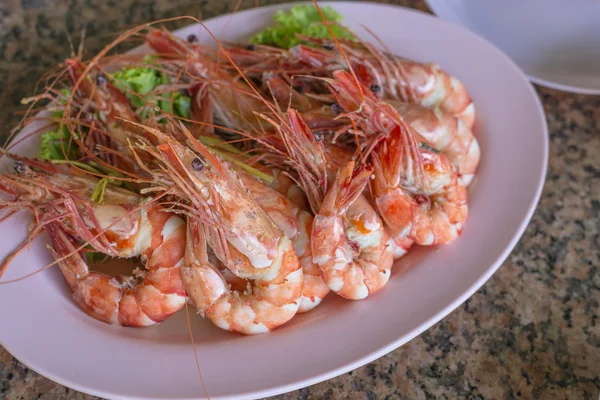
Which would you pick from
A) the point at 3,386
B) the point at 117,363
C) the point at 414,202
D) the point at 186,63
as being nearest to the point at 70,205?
the point at 117,363

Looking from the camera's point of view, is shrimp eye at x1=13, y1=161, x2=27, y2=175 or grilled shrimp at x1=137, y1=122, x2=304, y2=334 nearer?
grilled shrimp at x1=137, y1=122, x2=304, y2=334

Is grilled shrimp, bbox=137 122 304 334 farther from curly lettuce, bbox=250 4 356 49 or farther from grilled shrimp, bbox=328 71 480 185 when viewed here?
curly lettuce, bbox=250 4 356 49

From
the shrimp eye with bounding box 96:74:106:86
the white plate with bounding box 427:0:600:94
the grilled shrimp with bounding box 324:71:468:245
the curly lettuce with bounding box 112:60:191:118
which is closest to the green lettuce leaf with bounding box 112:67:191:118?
the curly lettuce with bounding box 112:60:191:118

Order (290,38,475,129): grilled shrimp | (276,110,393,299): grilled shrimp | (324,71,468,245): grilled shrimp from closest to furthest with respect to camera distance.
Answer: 1. (276,110,393,299): grilled shrimp
2. (324,71,468,245): grilled shrimp
3. (290,38,475,129): grilled shrimp

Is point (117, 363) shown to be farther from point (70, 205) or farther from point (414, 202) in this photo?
point (414, 202)

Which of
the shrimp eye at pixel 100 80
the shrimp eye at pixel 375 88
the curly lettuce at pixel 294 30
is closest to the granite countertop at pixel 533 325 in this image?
the shrimp eye at pixel 100 80

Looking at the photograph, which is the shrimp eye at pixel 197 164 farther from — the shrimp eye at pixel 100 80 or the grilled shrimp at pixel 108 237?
the shrimp eye at pixel 100 80

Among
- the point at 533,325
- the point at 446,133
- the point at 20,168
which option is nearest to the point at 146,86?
the point at 20,168
